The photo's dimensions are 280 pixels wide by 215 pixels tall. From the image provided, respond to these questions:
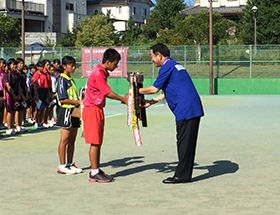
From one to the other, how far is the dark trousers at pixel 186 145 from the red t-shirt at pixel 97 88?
42.1 inches

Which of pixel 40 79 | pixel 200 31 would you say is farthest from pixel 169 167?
pixel 200 31

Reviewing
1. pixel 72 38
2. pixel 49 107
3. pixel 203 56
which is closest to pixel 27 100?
pixel 49 107

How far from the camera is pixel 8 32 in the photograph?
49.4 m

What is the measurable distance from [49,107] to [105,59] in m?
7.45

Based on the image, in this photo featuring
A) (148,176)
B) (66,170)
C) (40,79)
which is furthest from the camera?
(40,79)

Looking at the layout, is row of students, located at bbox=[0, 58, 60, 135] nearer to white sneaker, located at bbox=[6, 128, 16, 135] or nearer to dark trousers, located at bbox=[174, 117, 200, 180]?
white sneaker, located at bbox=[6, 128, 16, 135]

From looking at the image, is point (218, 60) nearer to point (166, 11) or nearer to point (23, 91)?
point (23, 91)

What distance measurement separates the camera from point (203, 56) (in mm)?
31766

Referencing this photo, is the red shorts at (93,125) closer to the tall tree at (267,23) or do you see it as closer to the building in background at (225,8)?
the tall tree at (267,23)

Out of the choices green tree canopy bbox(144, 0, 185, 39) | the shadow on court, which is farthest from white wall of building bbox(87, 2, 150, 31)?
the shadow on court

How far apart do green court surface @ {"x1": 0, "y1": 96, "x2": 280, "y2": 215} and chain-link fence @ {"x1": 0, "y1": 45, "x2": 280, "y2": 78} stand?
1777 cm

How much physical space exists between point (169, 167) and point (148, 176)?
0.81m

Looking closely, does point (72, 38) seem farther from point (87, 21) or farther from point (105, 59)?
point (105, 59)

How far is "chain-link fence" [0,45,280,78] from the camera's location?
30875 millimetres
